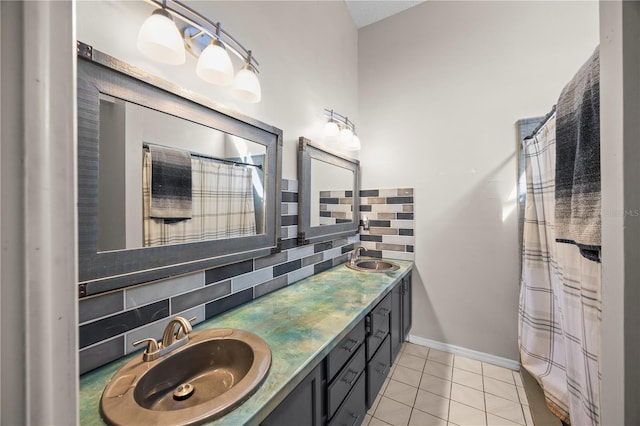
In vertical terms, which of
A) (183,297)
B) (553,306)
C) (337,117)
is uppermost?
(337,117)

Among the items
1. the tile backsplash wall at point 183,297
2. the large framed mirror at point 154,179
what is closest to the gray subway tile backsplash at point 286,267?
the tile backsplash wall at point 183,297

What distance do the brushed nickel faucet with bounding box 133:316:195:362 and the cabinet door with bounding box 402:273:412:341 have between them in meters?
1.59

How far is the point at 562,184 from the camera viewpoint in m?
0.92

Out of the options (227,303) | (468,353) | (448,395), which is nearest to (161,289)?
(227,303)

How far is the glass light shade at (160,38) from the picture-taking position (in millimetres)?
829

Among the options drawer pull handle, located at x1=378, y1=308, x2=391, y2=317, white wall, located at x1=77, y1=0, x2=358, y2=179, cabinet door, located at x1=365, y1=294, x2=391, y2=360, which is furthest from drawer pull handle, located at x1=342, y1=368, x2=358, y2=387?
white wall, located at x1=77, y1=0, x2=358, y2=179

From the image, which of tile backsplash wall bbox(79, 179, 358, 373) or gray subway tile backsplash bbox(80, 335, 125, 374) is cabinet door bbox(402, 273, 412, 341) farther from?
gray subway tile backsplash bbox(80, 335, 125, 374)

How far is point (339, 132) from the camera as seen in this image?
6.60 ft

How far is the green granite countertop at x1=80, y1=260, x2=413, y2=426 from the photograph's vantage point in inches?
25.7

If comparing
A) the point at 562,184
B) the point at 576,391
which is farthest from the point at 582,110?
the point at 576,391

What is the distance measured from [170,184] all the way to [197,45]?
23.2 inches

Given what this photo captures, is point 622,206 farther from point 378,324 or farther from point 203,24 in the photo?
point 203,24

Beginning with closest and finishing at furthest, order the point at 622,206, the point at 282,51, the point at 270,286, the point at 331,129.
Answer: the point at 622,206
the point at 270,286
the point at 282,51
the point at 331,129

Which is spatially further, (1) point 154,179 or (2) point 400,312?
(2) point 400,312
